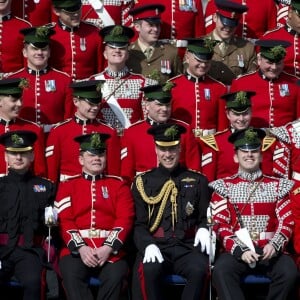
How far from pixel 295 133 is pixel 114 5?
8.50ft

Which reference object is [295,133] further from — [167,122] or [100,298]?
[100,298]

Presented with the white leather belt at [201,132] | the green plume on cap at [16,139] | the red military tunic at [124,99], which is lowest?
the white leather belt at [201,132]

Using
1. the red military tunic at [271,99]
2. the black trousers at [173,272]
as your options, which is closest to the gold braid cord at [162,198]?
the black trousers at [173,272]

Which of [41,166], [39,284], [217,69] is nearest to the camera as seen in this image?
[39,284]

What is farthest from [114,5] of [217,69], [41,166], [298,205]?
[298,205]

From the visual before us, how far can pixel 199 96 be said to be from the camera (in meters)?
15.0

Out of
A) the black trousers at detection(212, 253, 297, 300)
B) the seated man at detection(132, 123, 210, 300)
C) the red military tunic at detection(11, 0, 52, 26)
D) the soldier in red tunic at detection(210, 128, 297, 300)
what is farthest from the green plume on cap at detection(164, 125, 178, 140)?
the red military tunic at detection(11, 0, 52, 26)

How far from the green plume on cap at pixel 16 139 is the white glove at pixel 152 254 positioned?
1.49 metres

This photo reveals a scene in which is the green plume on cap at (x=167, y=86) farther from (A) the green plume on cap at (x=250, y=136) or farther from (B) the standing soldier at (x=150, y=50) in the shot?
(A) the green plume on cap at (x=250, y=136)

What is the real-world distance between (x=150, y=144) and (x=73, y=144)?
28.2 inches

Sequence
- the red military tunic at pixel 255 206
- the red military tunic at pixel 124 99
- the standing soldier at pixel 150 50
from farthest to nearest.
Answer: the standing soldier at pixel 150 50 < the red military tunic at pixel 124 99 < the red military tunic at pixel 255 206

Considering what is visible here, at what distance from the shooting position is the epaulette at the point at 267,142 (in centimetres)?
1450

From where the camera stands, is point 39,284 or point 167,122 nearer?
point 39,284

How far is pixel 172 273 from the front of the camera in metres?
13.5
